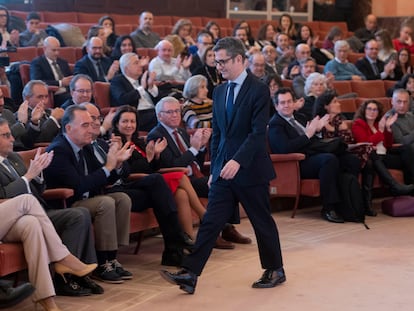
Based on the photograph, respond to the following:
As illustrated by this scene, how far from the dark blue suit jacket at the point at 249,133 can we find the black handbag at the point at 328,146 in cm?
214

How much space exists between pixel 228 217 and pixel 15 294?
110cm

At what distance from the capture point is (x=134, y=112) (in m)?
5.18

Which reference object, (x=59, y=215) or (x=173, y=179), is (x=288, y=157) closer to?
(x=173, y=179)

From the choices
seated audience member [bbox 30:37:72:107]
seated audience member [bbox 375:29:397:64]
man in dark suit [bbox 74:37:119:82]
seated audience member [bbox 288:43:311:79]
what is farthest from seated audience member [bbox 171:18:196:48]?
seated audience member [bbox 375:29:397:64]

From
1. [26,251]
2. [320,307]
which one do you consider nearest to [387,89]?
[320,307]

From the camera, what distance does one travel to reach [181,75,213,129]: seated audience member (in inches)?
245

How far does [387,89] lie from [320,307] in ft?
16.8

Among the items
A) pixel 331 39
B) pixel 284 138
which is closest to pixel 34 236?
pixel 284 138

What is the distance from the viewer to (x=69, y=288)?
419 centimetres

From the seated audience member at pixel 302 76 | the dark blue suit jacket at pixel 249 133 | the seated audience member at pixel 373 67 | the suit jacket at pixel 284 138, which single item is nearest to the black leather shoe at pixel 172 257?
the dark blue suit jacket at pixel 249 133

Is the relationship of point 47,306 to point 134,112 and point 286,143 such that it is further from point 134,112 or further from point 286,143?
point 286,143

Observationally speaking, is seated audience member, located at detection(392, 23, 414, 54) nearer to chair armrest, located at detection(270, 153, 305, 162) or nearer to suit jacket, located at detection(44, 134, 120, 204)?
chair armrest, located at detection(270, 153, 305, 162)

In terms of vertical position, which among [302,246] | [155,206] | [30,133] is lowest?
[302,246]

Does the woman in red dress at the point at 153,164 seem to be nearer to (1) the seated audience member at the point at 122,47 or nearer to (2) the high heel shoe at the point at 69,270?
(2) the high heel shoe at the point at 69,270
